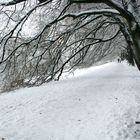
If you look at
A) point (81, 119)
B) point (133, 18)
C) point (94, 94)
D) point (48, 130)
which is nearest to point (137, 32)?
point (133, 18)

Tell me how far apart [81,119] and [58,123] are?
0.79 meters

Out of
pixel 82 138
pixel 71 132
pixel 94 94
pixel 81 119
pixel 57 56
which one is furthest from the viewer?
pixel 57 56

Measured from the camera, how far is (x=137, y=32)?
873 centimetres

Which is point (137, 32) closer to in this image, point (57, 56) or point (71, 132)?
point (71, 132)

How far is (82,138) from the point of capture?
7.26 meters

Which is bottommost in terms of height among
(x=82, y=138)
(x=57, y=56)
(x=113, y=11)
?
(x=82, y=138)

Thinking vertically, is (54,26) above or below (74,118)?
above

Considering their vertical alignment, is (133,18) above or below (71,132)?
above

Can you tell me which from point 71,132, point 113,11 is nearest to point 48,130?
point 71,132

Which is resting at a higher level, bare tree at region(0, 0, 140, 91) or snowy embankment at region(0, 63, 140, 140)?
bare tree at region(0, 0, 140, 91)

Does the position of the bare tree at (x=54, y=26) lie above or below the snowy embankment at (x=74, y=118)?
above

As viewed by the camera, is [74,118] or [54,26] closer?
[74,118]

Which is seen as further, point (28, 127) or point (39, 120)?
point (39, 120)

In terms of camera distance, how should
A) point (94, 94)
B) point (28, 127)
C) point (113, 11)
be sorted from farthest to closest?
point (94, 94) < point (113, 11) < point (28, 127)
